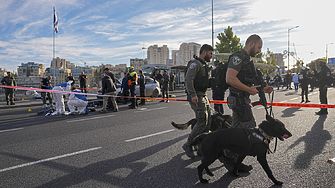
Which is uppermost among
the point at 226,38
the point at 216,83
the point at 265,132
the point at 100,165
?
the point at 226,38

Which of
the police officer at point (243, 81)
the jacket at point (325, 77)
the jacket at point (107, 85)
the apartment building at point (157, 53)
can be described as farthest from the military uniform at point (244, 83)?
the apartment building at point (157, 53)

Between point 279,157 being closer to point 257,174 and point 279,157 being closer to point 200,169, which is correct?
point 257,174

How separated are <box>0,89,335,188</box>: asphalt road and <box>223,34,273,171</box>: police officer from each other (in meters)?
0.79

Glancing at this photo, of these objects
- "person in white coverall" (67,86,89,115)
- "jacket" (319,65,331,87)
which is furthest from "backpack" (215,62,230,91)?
"person in white coverall" (67,86,89,115)

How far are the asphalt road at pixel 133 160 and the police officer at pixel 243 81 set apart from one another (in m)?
0.79

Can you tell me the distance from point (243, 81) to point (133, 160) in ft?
7.69

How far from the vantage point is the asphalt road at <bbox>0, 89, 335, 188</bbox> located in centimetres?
328

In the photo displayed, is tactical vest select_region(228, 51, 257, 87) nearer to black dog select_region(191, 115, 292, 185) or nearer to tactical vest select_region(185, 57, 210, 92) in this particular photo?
black dog select_region(191, 115, 292, 185)

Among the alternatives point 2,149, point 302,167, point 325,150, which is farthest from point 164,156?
point 2,149

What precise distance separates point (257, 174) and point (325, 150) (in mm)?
2023

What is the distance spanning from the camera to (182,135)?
19.1 feet

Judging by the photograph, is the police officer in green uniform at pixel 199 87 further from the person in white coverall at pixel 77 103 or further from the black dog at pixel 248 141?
the person in white coverall at pixel 77 103

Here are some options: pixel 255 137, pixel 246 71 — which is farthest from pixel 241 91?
pixel 255 137

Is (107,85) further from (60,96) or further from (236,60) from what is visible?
(236,60)
